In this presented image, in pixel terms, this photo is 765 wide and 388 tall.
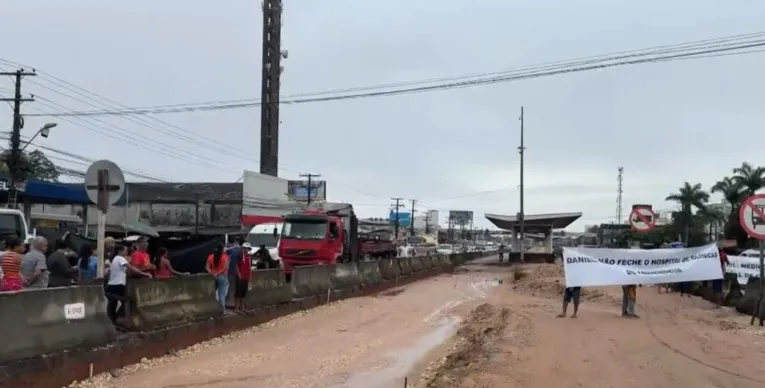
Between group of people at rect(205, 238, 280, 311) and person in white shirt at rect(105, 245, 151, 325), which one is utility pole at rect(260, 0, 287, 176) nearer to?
group of people at rect(205, 238, 280, 311)

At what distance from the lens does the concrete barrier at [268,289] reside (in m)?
16.5

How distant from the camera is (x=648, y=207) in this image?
18.0 meters

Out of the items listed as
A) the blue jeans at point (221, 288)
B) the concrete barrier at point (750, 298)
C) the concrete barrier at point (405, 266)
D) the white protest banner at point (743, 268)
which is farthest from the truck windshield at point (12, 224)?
the concrete barrier at point (405, 266)

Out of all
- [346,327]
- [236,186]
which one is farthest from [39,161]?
[346,327]

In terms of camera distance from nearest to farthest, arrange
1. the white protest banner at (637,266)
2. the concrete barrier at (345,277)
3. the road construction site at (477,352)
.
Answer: the road construction site at (477,352), the white protest banner at (637,266), the concrete barrier at (345,277)

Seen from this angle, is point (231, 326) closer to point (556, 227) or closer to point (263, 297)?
point (263, 297)

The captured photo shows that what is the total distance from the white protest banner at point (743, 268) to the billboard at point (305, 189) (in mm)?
61588

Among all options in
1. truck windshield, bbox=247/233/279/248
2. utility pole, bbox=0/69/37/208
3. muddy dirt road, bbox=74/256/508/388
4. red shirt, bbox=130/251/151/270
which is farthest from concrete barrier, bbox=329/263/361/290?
utility pole, bbox=0/69/37/208

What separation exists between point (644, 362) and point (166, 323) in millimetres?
7488

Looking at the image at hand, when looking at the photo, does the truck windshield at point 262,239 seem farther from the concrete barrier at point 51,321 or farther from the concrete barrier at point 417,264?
the concrete barrier at point 51,321

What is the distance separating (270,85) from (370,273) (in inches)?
2083

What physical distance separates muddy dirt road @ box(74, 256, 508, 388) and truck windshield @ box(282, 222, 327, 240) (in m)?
6.51

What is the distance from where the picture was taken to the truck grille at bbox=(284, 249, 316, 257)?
27312mm

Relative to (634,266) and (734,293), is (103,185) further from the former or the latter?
(734,293)
